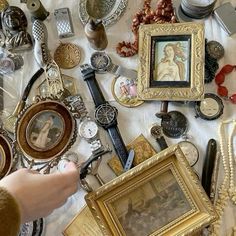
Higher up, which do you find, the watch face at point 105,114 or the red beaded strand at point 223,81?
the watch face at point 105,114

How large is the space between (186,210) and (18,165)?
394 mm

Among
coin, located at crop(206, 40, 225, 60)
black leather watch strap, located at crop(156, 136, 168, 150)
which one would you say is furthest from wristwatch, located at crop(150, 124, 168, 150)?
coin, located at crop(206, 40, 225, 60)

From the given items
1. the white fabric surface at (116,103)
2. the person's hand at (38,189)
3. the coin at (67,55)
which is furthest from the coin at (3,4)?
the person's hand at (38,189)

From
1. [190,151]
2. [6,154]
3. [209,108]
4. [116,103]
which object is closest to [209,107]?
[209,108]

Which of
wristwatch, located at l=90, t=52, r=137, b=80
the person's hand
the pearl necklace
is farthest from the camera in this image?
wristwatch, located at l=90, t=52, r=137, b=80

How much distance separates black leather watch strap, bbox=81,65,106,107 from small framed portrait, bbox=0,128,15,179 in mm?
216

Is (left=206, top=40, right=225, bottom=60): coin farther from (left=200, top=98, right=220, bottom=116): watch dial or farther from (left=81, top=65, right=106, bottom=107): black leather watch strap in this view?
(left=81, top=65, right=106, bottom=107): black leather watch strap

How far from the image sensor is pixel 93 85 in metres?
1.12

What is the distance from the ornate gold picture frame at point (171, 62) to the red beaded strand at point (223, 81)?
6 cm

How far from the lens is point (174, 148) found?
977 mm

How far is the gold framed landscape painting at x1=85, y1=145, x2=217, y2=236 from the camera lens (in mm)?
973

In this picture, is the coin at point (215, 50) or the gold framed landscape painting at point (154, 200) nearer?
the gold framed landscape painting at point (154, 200)

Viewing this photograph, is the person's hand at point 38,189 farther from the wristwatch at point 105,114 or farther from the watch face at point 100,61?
the watch face at point 100,61

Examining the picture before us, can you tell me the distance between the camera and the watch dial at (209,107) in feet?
3.57
